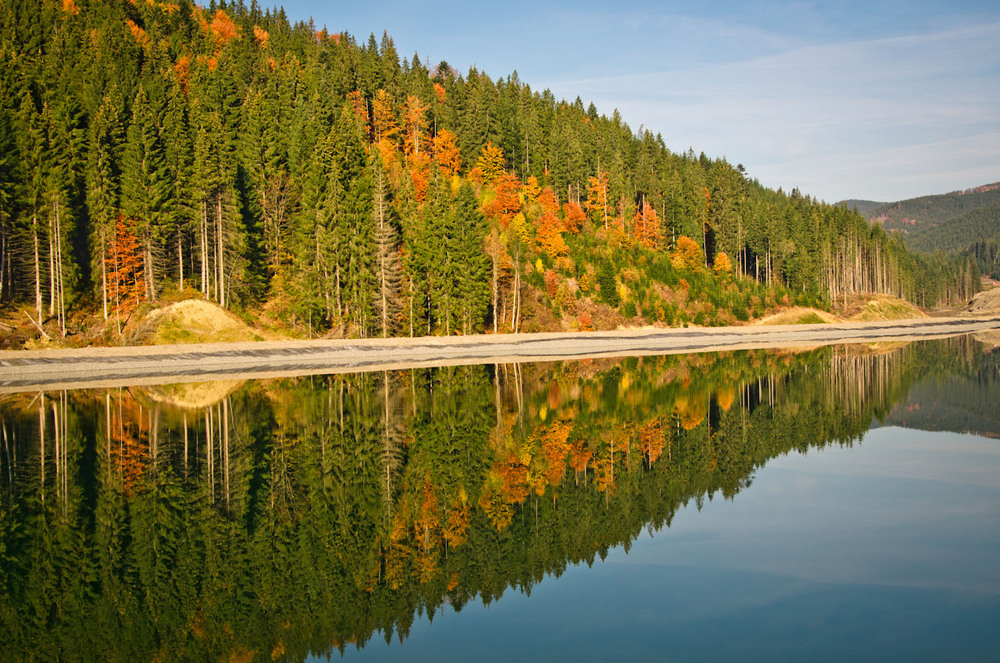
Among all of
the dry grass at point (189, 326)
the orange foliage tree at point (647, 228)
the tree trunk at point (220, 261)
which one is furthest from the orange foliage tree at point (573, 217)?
the dry grass at point (189, 326)

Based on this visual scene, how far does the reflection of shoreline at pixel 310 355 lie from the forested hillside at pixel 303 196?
6693 mm

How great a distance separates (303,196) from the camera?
70.8 metres

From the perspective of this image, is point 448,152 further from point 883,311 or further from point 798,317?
point 883,311

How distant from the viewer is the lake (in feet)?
30.6

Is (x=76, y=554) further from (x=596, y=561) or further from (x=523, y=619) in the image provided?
(x=596, y=561)

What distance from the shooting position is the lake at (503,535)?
9320 millimetres

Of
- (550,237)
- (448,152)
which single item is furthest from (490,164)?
(550,237)

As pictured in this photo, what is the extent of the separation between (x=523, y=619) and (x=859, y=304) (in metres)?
147

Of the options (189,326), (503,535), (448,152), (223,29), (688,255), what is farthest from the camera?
(223,29)

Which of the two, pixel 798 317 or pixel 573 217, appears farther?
pixel 798 317

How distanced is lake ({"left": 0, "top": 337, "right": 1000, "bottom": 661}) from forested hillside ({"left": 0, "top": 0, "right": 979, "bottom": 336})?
43.5m

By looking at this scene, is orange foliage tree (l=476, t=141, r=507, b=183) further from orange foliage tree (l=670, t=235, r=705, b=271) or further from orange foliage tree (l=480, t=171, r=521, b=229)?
orange foliage tree (l=670, t=235, r=705, b=271)

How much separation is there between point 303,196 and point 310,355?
19.9 meters

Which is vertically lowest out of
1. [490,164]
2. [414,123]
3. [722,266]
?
[722,266]
